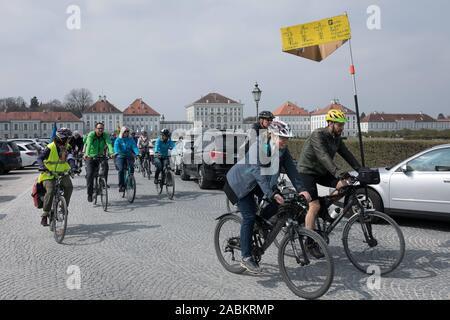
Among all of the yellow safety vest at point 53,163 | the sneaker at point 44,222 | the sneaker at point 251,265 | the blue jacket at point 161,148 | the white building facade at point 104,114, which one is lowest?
the sneaker at point 251,265

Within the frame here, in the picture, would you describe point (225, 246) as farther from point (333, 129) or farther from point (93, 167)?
point (93, 167)

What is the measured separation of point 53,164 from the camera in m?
7.78

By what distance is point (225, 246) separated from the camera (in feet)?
18.8

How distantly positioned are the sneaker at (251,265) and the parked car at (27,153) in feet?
73.6

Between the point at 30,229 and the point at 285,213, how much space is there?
16.9 feet

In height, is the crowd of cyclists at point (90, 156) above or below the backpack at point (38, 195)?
above

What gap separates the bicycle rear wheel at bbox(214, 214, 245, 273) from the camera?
5539 millimetres

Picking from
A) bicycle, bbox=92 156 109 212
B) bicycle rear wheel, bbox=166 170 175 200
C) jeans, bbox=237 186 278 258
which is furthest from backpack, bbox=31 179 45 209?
bicycle rear wheel, bbox=166 170 175 200

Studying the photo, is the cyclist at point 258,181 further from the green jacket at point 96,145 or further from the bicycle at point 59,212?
the green jacket at point 96,145

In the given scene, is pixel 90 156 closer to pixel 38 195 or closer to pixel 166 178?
pixel 166 178

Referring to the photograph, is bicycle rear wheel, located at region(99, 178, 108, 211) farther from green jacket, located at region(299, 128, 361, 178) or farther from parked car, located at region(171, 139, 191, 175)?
parked car, located at region(171, 139, 191, 175)

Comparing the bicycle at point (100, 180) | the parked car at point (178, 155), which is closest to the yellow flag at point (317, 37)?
the bicycle at point (100, 180)

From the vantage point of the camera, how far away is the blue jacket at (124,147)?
39.1 feet

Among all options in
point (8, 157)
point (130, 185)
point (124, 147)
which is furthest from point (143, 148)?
point (130, 185)
